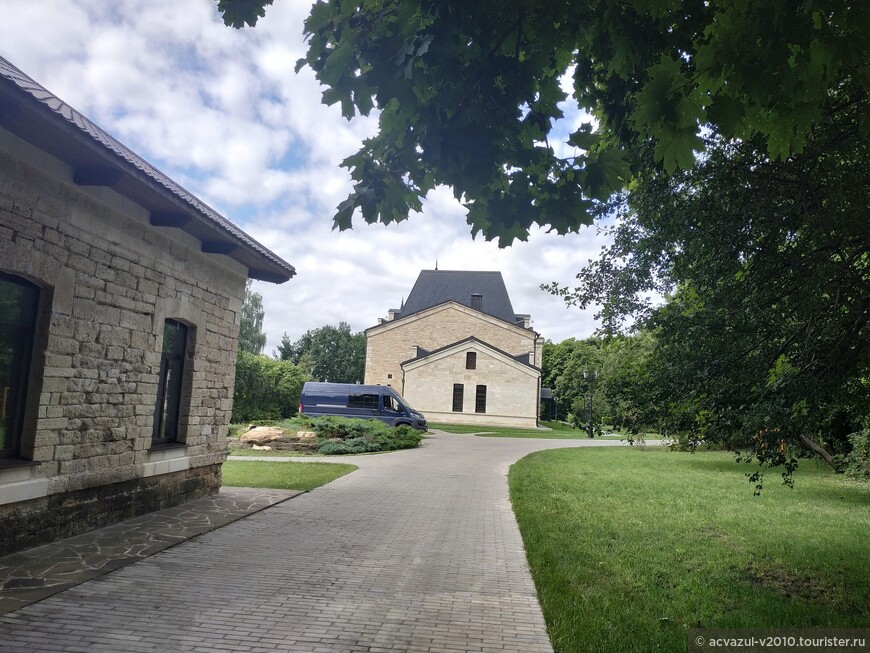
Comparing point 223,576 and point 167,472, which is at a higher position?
point 167,472

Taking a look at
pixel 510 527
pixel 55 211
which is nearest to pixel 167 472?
pixel 55 211

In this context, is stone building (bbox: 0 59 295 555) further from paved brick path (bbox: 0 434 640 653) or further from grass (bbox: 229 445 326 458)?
grass (bbox: 229 445 326 458)

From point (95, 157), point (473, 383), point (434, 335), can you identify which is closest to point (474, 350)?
point (473, 383)

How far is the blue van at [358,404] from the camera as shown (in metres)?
28.6

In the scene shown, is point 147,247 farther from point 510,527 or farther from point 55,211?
point 510,527

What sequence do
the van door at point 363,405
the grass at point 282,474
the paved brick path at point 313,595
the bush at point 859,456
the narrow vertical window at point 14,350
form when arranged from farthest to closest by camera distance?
the van door at point 363,405, the bush at point 859,456, the grass at point 282,474, the narrow vertical window at point 14,350, the paved brick path at point 313,595

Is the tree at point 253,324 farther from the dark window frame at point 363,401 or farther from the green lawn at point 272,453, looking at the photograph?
the green lawn at point 272,453

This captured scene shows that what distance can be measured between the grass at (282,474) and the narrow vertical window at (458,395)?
28.6 meters

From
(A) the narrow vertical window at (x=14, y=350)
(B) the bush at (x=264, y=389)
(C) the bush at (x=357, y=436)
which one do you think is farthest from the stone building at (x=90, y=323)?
(B) the bush at (x=264, y=389)

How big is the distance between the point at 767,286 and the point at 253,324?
55.1 metres

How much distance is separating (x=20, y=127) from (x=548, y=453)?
64.6 feet

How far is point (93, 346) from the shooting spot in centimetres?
677

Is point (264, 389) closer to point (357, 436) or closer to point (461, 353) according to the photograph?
point (357, 436)

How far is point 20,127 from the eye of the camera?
5129 mm
